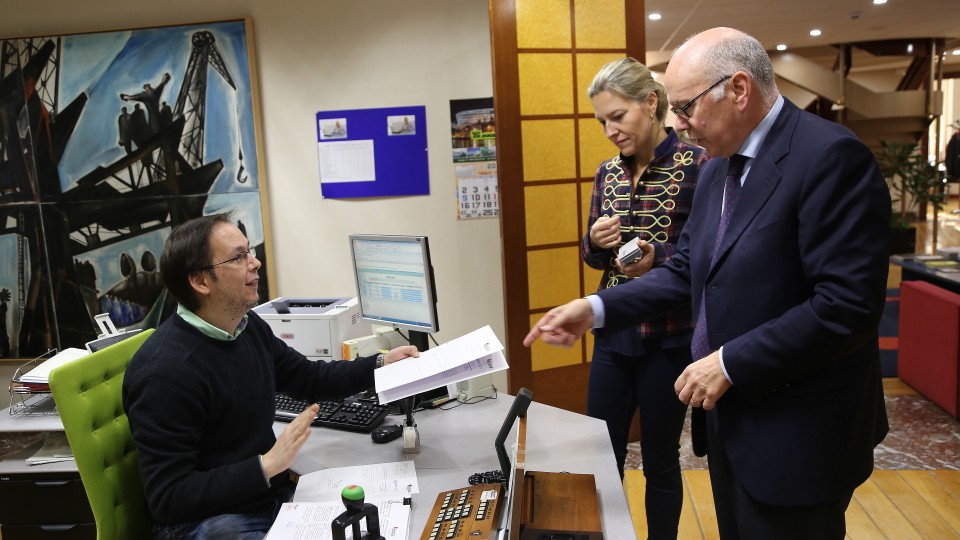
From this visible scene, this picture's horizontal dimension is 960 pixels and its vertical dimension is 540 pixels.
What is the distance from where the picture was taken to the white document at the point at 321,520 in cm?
142

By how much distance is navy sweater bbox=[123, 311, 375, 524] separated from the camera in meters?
1.53

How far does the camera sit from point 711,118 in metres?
1.41

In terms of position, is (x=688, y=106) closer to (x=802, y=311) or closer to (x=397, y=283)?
(x=802, y=311)

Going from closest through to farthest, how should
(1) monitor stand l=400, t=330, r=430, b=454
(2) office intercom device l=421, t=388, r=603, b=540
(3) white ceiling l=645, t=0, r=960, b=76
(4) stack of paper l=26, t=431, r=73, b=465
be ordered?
(2) office intercom device l=421, t=388, r=603, b=540 < (1) monitor stand l=400, t=330, r=430, b=454 < (4) stack of paper l=26, t=431, r=73, b=465 < (3) white ceiling l=645, t=0, r=960, b=76

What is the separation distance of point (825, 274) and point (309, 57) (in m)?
3.26

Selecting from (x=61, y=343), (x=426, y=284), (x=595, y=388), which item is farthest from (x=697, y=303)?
(x=61, y=343)

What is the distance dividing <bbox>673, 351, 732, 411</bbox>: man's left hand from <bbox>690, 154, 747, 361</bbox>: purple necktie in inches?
4.2

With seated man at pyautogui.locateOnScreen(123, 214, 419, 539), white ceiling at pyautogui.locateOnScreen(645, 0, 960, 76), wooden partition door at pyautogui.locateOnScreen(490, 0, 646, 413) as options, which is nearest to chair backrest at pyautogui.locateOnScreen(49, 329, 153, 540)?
seated man at pyautogui.locateOnScreen(123, 214, 419, 539)

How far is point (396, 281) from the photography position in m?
2.56

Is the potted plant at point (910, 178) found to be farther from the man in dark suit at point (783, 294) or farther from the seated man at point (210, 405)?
the seated man at point (210, 405)

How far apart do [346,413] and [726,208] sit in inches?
50.8

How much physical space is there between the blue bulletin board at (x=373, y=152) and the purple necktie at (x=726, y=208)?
2.58 meters

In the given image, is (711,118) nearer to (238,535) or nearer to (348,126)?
(238,535)

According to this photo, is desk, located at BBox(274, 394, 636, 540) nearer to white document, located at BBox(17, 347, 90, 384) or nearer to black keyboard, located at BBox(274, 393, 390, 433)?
black keyboard, located at BBox(274, 393, 390, 433)
